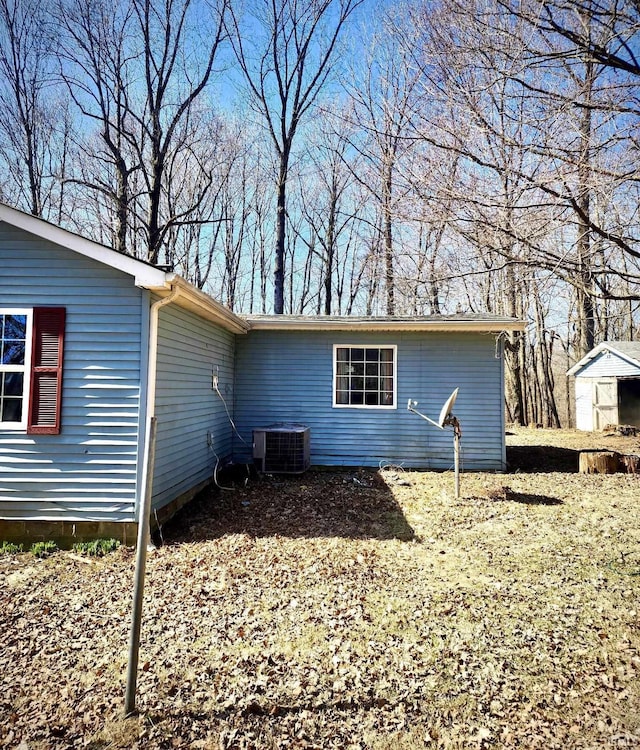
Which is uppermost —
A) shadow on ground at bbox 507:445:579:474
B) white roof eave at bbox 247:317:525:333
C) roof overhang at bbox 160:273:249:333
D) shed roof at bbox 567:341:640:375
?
shed roof at bbox 567:341:640:375

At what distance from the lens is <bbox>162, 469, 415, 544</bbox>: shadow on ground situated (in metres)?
5.46

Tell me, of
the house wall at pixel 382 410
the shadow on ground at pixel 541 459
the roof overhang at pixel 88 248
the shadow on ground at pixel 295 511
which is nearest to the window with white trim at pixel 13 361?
the roof overhang at pixel 88 248

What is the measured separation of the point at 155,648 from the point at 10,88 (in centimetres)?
1941

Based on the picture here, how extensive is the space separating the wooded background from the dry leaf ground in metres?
2.64

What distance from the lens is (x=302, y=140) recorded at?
706 inches

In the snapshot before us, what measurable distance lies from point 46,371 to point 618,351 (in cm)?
1795

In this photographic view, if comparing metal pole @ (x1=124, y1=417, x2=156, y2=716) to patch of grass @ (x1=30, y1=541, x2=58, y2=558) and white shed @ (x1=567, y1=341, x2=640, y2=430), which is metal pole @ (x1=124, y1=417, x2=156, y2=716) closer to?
patch of grass @ (x1=30, y1=541, x2=58, y2=558)

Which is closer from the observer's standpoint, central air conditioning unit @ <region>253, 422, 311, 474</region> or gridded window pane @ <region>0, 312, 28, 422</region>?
gridded window pane @ <region>0, 312, 28, 422</region>

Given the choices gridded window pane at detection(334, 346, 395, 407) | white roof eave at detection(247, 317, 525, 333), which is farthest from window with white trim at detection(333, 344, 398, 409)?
white roof eave at detection(247, 317, 525, 333)

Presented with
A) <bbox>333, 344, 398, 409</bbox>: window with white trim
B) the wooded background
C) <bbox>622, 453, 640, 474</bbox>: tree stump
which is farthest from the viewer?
<bbox>333, 344, 398, 409</bbox>: window with white trim

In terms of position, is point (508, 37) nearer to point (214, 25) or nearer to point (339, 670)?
point (339, 670)

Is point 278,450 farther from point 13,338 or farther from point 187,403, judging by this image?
point 13,338

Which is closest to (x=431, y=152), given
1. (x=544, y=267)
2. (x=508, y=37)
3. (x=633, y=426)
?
(x=508, y=37)

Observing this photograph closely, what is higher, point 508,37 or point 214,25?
point 214,25
